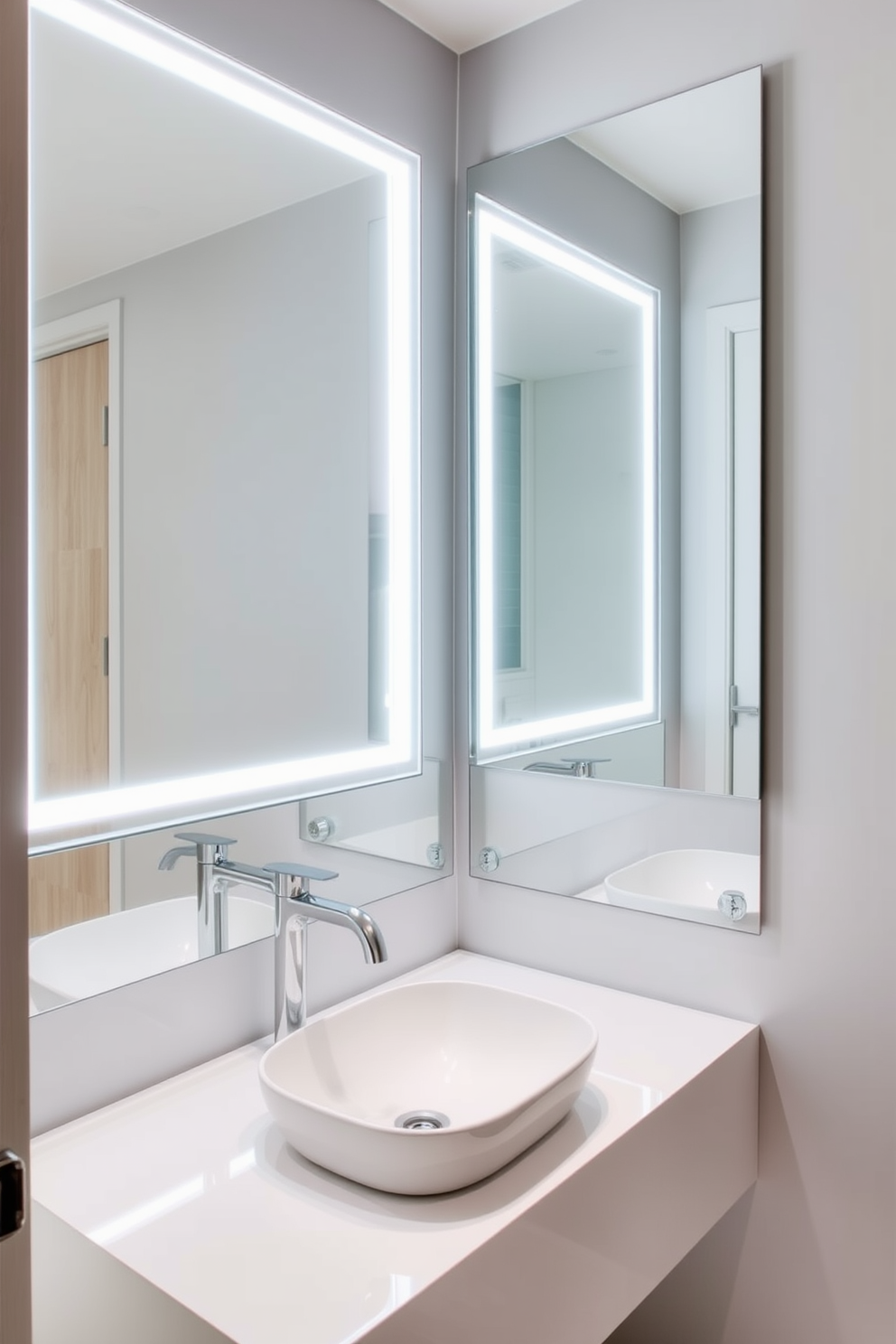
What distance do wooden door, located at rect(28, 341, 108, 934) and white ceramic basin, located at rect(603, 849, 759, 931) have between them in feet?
2.71

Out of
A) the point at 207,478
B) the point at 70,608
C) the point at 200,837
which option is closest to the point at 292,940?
the point at 200,837

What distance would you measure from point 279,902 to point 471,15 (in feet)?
4.90

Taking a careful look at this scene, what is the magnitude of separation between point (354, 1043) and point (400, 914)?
367 millimetres

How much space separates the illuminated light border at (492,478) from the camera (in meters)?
1.61

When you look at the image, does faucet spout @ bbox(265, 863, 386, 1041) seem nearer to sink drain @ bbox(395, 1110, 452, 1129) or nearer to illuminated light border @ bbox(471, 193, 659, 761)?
sink drain @ bbox(395, 1110, 452, 1129)

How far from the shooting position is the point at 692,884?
1.56 m

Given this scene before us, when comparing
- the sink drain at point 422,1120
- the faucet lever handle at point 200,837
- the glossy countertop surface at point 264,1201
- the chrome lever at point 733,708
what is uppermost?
the chrome lever at point 733,708

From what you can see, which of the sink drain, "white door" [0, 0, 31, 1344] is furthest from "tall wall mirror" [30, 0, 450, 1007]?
"white door" [0, 0, 31, 1344]

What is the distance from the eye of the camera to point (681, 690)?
1.59m

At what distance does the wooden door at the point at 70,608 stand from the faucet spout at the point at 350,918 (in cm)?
26

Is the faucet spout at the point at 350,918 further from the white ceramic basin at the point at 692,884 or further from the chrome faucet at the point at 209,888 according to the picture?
the white ceramic basin at the point at 692,884

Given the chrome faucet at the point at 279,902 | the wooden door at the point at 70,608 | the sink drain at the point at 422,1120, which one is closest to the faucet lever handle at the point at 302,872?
the chrome faucet at the point at 279,902

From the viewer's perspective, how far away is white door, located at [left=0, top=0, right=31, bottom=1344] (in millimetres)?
719

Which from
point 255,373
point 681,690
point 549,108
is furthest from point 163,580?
point 549,108
